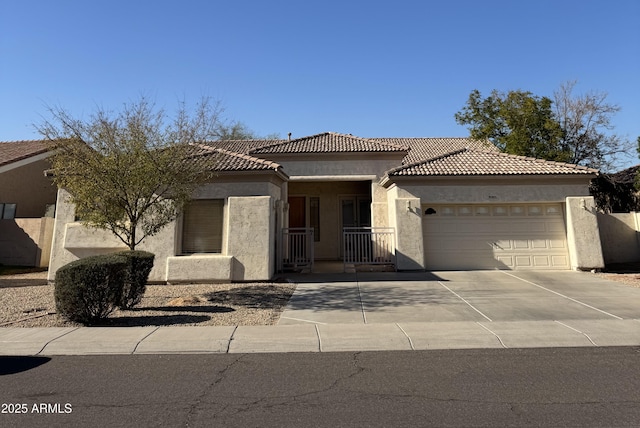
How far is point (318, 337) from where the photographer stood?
637cm

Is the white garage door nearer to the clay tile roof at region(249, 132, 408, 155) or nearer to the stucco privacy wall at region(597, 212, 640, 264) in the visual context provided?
the stucco privacy wall at region(597, 212, 640, 264)

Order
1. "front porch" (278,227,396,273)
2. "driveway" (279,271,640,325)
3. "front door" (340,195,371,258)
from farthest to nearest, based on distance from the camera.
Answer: "front door" (340,195,371,258) < "front porch" (278,227,396,273) < "driveway" (279,271,640,325)

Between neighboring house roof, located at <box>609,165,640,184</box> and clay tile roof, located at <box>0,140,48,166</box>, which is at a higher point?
clay tile roof, located at <box>0,140,48,166</box>

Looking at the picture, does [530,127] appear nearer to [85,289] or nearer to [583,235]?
[583,235]

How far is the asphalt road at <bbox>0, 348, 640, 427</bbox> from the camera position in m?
3.62

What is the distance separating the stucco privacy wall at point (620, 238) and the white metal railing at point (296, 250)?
1227 cm

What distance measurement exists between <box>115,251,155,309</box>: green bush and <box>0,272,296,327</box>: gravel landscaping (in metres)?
0.27

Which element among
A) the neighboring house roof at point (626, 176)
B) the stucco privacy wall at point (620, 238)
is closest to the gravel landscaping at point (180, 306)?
the stucco privacy wall at point (620, 238)

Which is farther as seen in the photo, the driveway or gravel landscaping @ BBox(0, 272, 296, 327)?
the driveway

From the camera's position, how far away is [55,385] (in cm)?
448

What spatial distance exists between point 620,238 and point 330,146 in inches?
516

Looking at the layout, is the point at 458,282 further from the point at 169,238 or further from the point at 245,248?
the point at 169,238

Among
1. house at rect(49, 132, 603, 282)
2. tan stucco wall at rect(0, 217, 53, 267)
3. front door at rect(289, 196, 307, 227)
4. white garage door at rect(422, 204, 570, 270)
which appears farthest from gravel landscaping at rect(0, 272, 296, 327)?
front door at rect(289, 196, 307, 227)

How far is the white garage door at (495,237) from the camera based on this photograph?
13.7 m
